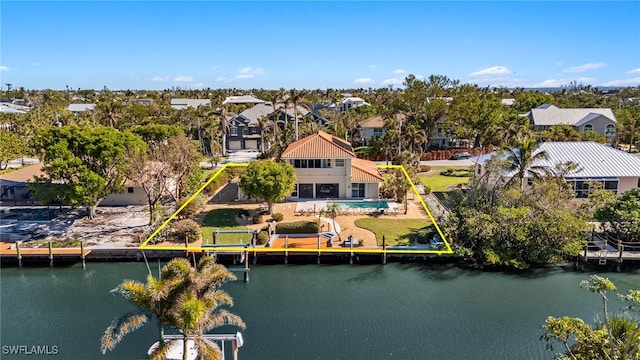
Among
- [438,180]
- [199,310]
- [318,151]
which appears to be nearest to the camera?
[199,310]

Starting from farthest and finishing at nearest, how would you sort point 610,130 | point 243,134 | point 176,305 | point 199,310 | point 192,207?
point 243,134, point 610,130, point 192,207, point 176,305, point 199,310

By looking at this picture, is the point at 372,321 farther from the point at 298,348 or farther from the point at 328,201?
the point at 328,201

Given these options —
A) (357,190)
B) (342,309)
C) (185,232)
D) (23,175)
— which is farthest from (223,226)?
(23,175)

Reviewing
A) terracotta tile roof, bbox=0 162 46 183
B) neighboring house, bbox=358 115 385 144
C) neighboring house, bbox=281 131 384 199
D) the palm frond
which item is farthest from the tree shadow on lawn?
neighboring house, bbox=358 115 385 144

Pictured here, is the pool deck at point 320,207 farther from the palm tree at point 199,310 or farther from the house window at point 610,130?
the house window at point 610,130

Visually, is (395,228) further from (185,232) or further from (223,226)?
(185,232)

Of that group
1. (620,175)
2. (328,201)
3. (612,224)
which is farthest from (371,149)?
(612,224)

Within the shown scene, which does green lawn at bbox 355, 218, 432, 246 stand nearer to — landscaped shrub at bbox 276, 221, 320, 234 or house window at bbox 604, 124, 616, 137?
landscaped shrub at bbox 276, 221, 320, 234
